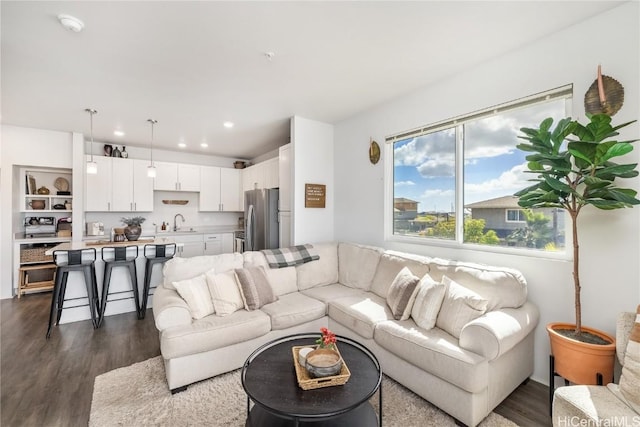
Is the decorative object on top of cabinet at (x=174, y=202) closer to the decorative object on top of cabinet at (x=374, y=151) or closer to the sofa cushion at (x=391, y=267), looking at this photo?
the decorative object on top of cabinet at (x=374, y=151)

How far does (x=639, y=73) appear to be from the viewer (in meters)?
1.77

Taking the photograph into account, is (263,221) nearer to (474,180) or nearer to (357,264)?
(357,264)

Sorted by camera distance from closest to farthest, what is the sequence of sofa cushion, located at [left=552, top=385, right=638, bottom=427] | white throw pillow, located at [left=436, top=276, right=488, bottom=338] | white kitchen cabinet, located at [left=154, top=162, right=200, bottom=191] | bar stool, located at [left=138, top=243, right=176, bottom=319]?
1. sofa cushion, located at [left=552, top=385, right=638, bottom=427]
2. white throw pillow, located at [left=436, top=276, right=488, bottom=338]
3. bar stool, located at [left=138, top=243, right=176, bottom=319]
4. white kitchen cabinet, located at [left=154, top=162, right=200, bottom=191]

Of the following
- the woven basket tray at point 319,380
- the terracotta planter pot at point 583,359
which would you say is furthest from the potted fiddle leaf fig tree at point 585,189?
the woven basket tray at point 319,380

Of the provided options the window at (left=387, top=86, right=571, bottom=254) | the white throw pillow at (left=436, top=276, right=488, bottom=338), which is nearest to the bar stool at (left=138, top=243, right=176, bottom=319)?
the window at (left=387, top=86, right=571, bottom=254)

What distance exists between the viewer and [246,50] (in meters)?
2.26

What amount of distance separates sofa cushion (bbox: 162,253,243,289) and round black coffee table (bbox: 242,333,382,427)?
124 cm

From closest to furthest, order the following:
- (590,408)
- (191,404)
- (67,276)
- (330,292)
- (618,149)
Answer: (590,408) → (618,149) → (191,404) → (330,292) → (67,276)

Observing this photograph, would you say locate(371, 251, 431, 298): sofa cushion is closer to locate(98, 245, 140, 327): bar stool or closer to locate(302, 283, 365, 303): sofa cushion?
locate(302, 283, 365, 303): sofa cushion

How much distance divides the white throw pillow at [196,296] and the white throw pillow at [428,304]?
170 centimetres

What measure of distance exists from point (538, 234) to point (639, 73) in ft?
3.92

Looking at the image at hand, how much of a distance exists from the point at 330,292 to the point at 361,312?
0.66 m

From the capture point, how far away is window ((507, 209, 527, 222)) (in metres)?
2.41

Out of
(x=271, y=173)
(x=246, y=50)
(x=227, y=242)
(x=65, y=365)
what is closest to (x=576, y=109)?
(x=246, y=50)
